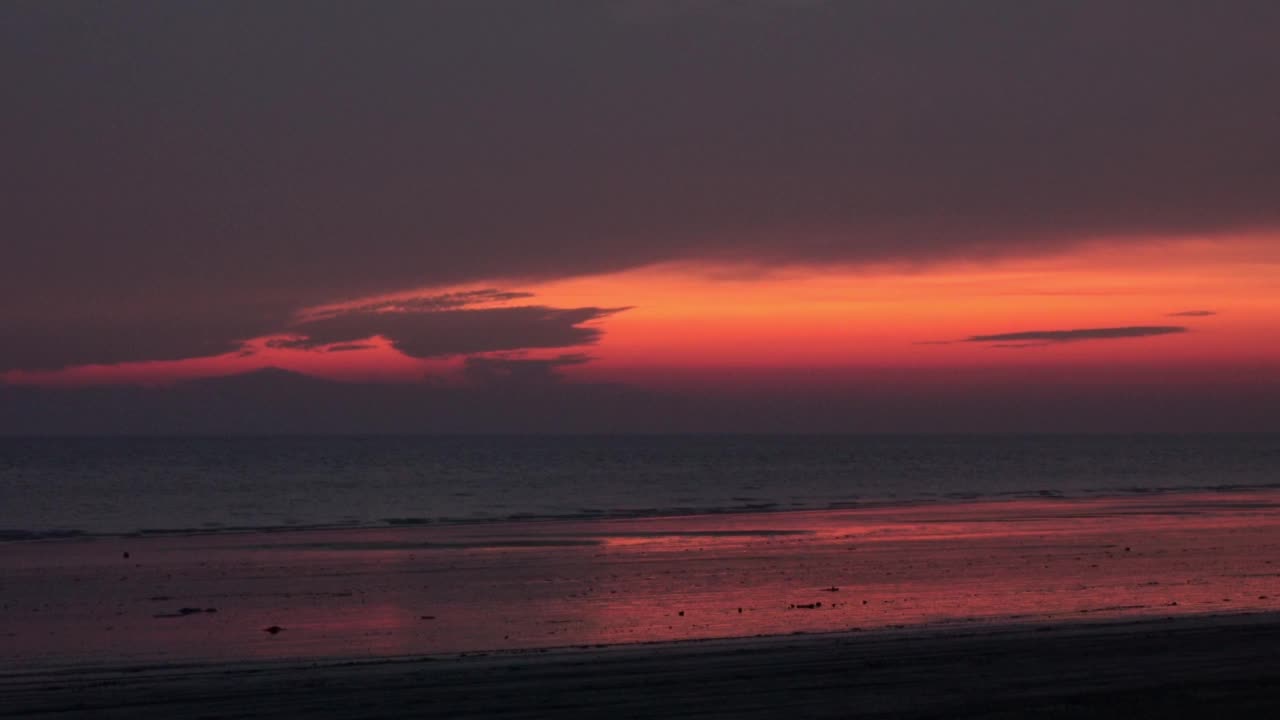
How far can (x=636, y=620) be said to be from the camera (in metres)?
21.5

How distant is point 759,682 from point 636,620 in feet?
21.7

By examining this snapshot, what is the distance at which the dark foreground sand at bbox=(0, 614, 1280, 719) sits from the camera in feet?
44.6

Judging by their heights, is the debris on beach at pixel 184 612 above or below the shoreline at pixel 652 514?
above

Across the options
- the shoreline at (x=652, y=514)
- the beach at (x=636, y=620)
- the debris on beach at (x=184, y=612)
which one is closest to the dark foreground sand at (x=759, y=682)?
the beach at (x=636, y=620)

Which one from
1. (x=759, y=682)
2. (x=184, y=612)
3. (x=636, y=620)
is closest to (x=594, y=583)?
(x=636, y=620)

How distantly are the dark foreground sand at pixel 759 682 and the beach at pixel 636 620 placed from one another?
0.21ft

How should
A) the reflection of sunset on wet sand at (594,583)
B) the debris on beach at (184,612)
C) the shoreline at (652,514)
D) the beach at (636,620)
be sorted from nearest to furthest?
the beach at (636,620), the reflection of sunset on wet sand at (594,583), the debris on beach at (184,612), the shoreline at (652,514)

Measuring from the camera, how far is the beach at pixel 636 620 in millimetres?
14734

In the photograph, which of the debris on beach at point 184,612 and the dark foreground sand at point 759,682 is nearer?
the dark foreground sand at point 759,682

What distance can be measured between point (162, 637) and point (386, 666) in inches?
196

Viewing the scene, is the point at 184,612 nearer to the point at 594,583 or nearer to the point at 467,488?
the point at 594,583

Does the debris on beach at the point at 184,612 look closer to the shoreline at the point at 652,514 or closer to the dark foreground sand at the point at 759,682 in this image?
the dark foreground sand at the point at 759,682

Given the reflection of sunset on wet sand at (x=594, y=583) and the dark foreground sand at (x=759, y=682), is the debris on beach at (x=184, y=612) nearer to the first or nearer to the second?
the reflection of sunset on wet sand at (x=594, y=583)

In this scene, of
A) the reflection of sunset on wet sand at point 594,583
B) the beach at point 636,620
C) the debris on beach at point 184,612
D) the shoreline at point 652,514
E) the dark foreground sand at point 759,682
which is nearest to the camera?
the dark foreground sand at point 759,682
